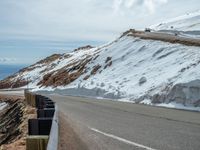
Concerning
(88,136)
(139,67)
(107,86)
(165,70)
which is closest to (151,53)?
(139,67)

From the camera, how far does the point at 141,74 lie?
40312mm

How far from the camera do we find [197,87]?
947 inches

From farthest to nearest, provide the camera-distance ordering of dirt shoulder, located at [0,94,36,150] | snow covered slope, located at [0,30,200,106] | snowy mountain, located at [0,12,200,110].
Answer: snow covered slope, located at [0,30,200,106], snowy mountain, located at [0,12,200,110], dirt shoulder, located at [0,94,36,150]

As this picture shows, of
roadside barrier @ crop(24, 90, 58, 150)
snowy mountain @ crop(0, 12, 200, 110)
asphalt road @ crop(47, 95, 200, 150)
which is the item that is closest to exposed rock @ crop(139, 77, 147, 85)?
snowy mountain @ crop(0, 12, 200, 110)

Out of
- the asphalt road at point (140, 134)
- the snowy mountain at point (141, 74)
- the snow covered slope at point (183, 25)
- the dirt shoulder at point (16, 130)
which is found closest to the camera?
the asphalt road at point (140, 134)

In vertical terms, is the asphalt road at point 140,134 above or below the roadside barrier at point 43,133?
below

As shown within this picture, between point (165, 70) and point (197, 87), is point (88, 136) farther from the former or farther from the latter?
point (165, 70)

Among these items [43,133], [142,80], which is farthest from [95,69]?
[43,133]

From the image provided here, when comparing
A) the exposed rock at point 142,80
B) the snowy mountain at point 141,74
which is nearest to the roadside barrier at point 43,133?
the snowy mountain at point 141,74

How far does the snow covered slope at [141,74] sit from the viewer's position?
2694 cm

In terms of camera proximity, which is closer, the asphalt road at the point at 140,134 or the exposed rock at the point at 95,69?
the asphalt road at the point at 140,134

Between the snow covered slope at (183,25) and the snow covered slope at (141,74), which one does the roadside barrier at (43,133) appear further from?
the snow covered slope at (183,25)

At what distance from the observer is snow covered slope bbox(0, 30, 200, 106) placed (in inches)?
1061

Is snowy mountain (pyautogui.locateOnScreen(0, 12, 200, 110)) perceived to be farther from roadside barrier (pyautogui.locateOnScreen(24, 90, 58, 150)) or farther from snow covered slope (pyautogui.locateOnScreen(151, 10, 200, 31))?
snow covered slope (pyautogui.locateOnScreen(151, 10, 200, 31))
